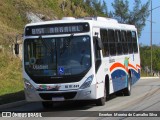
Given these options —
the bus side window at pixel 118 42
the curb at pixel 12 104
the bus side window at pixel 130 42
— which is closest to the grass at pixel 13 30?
the curb at pixel 12 104

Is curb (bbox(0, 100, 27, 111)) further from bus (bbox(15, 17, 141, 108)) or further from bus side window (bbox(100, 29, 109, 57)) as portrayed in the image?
bus side window (bbox(100, 29, 109, 57))

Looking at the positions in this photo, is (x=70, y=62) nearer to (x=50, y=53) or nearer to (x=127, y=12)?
(x=50, y=53)

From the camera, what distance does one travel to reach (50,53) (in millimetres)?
16094

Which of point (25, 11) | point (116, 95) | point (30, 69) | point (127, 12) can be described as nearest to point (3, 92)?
point (116, 95)

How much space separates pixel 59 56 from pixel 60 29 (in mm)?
937

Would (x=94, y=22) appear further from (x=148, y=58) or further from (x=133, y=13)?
→ (x=148, y=58)

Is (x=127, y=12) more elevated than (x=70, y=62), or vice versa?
(x=127, y=12)

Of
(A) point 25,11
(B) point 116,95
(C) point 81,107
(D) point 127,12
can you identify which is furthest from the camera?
(D) point 127,12

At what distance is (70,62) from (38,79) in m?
1.20

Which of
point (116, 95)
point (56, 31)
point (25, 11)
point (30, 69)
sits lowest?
point (116, 95)

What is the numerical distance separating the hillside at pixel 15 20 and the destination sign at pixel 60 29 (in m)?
6.68

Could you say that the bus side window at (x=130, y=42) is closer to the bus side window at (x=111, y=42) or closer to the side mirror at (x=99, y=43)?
the bus side window at (x=111, y=42)

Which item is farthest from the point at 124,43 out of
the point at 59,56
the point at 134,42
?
the point at 59,56

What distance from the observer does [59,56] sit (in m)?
16.0
